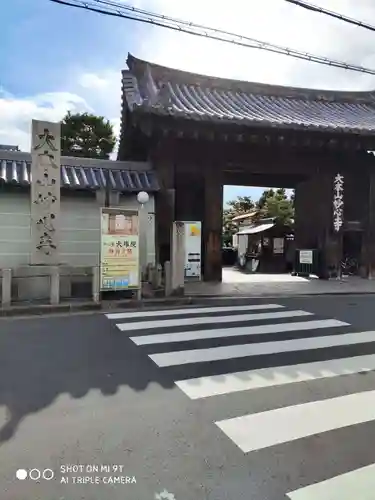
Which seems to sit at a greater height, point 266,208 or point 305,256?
point 266,208

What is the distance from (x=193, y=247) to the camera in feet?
46.1

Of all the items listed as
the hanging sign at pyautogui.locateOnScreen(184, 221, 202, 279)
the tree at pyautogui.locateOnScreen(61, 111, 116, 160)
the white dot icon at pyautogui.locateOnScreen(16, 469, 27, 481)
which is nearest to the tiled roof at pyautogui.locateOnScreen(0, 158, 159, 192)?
the hanging sign at pyautogui.locateOnScreen(184, 221, 202, 279)

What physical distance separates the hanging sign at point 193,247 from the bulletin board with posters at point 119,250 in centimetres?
452

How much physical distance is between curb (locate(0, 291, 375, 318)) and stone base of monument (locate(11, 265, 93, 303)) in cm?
69

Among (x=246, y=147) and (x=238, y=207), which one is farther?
(x=238, y=207)

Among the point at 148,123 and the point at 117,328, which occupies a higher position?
the point at 148,123

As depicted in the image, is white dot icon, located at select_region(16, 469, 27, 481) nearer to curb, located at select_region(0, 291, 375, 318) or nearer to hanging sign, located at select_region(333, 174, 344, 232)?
curb, located at select_region(0, 291, 375, 318)

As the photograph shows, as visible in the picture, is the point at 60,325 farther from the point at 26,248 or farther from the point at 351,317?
the point at 351,317

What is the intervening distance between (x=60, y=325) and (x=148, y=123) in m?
6.82

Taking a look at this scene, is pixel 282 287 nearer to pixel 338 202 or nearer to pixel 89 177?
pixel 338 202

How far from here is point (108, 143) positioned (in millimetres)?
28062

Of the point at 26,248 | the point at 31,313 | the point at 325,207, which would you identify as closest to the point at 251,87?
the point at 325,207

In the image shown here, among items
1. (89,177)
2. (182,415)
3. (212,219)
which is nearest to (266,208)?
(212,219)

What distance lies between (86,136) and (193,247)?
676 inches
